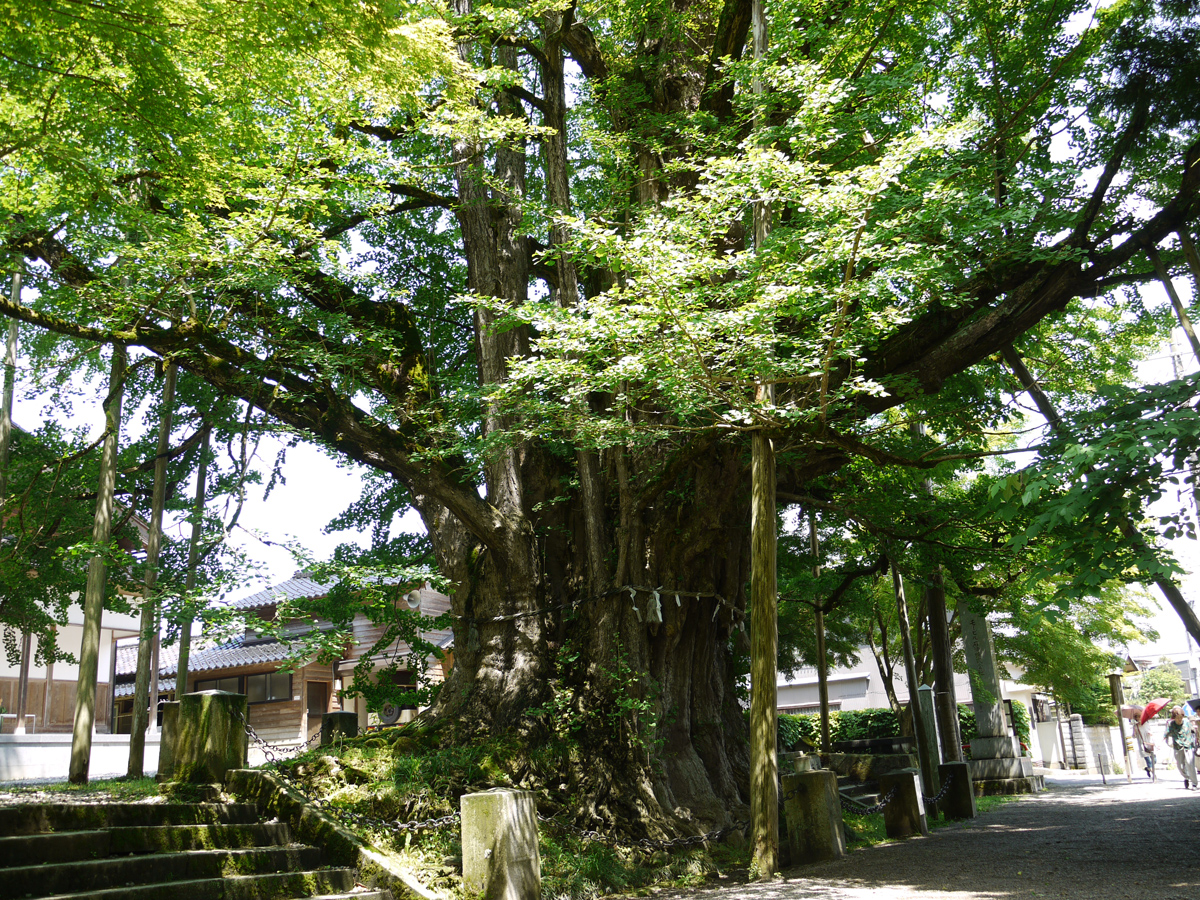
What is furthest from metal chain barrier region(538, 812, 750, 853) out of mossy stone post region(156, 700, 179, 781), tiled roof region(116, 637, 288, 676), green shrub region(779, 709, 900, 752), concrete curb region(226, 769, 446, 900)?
green shrub region(779, 709, 900, 752)

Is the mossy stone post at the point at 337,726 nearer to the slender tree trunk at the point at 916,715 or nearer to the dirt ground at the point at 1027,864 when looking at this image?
the dirt ground at the point at 1027,864

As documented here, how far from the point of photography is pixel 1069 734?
29109 mm

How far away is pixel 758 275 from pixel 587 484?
4.48m

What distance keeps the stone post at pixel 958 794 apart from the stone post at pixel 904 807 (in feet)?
6.76

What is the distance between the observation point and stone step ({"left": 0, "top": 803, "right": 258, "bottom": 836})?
6129 mm

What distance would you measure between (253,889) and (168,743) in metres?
2.73

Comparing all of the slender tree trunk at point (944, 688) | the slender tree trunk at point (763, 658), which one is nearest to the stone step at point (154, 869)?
the slender tree trunk at point (763, 658)

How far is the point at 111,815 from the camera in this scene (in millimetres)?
6590

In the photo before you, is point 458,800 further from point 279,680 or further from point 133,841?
point 279,680

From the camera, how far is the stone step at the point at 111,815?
20.1ft

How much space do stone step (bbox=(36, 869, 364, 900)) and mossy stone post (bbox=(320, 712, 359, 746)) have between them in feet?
16.0

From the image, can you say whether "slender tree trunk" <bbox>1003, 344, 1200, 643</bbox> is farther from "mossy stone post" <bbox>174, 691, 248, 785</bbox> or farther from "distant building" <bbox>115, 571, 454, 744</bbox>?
"distant building" <bbox>115, 571, 454, 744</bbox>

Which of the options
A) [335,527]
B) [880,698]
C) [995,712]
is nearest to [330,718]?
[335,527]

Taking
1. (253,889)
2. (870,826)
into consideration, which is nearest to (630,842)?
(253,889)
